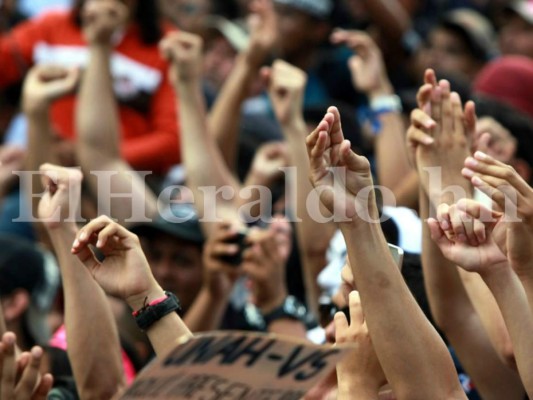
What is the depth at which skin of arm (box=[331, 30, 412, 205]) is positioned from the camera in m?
6.16

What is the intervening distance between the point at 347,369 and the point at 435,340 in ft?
0.83

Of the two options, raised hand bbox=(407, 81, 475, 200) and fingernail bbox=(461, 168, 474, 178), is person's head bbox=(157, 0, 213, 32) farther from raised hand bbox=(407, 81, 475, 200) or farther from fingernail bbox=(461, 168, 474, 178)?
fingernail bbox=(461, 168, 474, 178)

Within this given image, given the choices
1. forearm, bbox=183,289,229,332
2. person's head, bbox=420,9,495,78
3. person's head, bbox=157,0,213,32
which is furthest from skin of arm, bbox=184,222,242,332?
person's head, bbox=157,0,213,32

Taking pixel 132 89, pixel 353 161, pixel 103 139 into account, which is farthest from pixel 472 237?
pixel 132 89

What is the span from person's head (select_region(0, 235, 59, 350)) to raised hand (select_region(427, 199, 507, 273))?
7.66ft

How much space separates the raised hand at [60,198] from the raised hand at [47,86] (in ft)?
6.05

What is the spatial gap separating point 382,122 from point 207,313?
3.87ft

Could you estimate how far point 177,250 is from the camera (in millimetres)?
6207

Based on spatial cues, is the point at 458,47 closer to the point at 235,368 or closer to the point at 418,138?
the point at 418,138

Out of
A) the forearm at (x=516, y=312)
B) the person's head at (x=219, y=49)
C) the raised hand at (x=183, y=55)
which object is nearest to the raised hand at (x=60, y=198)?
the forearm at (x=516, y=312)

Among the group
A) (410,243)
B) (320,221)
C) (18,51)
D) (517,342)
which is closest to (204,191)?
(320,221)

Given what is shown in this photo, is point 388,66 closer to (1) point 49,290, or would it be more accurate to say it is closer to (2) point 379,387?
(1) point 49,290

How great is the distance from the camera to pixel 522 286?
379 cm

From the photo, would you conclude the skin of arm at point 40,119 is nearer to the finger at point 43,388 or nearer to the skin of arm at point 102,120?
the skin of arm at point 102,120
